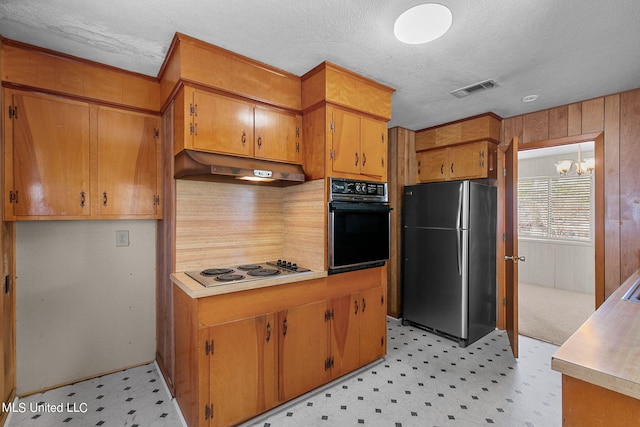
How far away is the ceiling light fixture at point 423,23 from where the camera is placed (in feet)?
5.35

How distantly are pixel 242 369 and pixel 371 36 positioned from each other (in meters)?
2.32

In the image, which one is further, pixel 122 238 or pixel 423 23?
pixel 122 238

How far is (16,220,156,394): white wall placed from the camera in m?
2.23

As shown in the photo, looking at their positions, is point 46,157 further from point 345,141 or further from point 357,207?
point 357,207

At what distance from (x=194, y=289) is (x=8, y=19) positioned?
6.34 ft

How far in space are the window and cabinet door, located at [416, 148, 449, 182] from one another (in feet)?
11.1

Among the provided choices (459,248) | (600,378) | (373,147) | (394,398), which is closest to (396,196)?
(459,248)


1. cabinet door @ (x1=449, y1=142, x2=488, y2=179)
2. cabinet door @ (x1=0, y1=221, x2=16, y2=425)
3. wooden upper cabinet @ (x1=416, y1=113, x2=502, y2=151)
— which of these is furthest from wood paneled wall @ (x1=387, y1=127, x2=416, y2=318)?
cabinet door @ (x1=0, y1=221, x2=16, y2=425)

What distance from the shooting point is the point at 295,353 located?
85.4 inches

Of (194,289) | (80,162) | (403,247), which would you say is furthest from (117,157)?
(403,247)

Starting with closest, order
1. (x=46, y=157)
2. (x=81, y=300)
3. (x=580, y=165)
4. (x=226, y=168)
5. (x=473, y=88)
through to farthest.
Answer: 1. (x=226, y=168)
2. (x=46, y=157)
3. (x=81, y=300)
4. (x=473, y=88)
5. (x=580, y=165)

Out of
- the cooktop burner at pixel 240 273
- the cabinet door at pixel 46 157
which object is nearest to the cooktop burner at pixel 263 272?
the cooktop burner at pixel 240 273

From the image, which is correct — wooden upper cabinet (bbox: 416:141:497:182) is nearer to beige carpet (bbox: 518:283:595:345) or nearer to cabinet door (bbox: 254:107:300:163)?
beige carpet (bbox: 518:283:595:345)

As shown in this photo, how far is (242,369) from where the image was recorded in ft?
6.30
